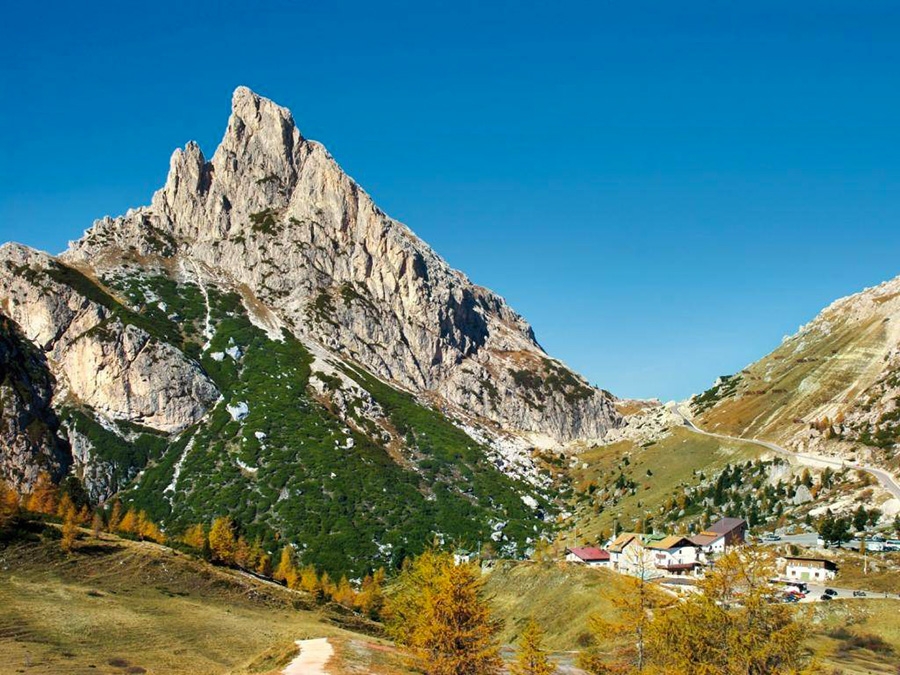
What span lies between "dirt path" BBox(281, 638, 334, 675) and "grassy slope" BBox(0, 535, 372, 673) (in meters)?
1.16

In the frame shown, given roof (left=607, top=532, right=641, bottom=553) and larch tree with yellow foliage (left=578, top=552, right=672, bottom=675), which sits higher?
roof (left=607, top=532, right=641, bottom=553)

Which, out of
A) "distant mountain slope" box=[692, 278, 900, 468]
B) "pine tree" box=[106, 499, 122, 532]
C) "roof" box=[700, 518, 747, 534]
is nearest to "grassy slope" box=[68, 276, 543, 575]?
"pine tree" box=[106, 499, 122, 532]

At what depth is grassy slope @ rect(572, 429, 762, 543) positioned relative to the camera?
6201 inches

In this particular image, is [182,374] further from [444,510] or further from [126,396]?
[444,510]

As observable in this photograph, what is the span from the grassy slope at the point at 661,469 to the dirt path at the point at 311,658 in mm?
102575

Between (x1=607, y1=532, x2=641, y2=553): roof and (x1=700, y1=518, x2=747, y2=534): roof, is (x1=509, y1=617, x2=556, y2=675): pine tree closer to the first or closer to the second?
(x1=607, y1=532, x2=641, y2=553): roof

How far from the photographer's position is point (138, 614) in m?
65.9

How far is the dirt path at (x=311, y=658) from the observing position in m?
42.2

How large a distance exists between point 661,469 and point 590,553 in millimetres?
64413

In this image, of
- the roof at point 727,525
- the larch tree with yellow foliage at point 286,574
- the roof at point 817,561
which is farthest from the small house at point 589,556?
the larch tree with yellow foliage at point 286,574

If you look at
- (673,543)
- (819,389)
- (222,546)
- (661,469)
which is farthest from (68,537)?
(819,389)

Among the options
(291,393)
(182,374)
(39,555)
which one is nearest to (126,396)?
(182,374)

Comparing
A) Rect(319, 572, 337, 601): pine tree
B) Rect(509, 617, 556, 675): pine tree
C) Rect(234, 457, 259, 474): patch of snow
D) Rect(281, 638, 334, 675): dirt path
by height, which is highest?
Rect(234, 457, 259, 474): patch of snow

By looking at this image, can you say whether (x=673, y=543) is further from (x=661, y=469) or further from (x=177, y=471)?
(x=177, y=471)
